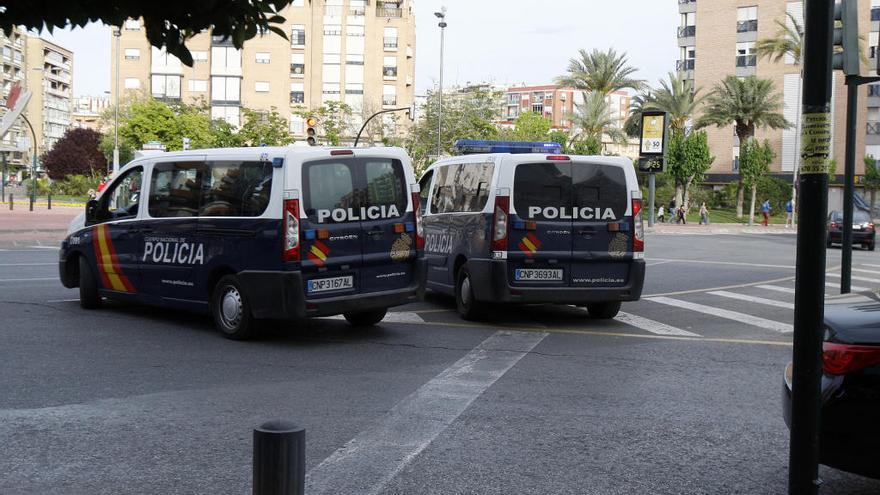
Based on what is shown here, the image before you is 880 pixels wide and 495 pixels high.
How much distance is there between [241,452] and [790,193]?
6496cm

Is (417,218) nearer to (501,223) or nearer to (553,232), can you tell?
(501,223)

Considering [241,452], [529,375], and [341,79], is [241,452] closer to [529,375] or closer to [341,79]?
[529,375]

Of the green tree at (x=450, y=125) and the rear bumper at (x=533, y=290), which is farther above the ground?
the green tree at (x=450, y=125)

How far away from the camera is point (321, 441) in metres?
6.02

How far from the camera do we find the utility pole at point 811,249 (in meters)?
4.11

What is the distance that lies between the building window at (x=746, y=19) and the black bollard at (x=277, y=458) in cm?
7473

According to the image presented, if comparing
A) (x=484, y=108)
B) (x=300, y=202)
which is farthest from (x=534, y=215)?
(x=484, y=108)

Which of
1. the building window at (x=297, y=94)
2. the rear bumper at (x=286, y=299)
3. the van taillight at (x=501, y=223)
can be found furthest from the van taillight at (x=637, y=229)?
the building window at (x=297, y=94)

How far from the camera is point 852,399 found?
4.51m

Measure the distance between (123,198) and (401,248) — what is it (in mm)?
3474

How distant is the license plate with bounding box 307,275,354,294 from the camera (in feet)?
31.9

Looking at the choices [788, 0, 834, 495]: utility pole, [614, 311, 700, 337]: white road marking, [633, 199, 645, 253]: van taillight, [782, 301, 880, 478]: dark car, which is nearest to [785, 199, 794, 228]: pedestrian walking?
[614, 311, 700, 337]: white road marking

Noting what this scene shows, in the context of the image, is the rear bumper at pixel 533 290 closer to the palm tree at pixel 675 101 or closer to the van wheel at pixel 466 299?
the van wheel at pixel 466 299

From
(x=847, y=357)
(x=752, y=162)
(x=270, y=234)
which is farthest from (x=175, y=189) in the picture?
(x=752, y=162)
